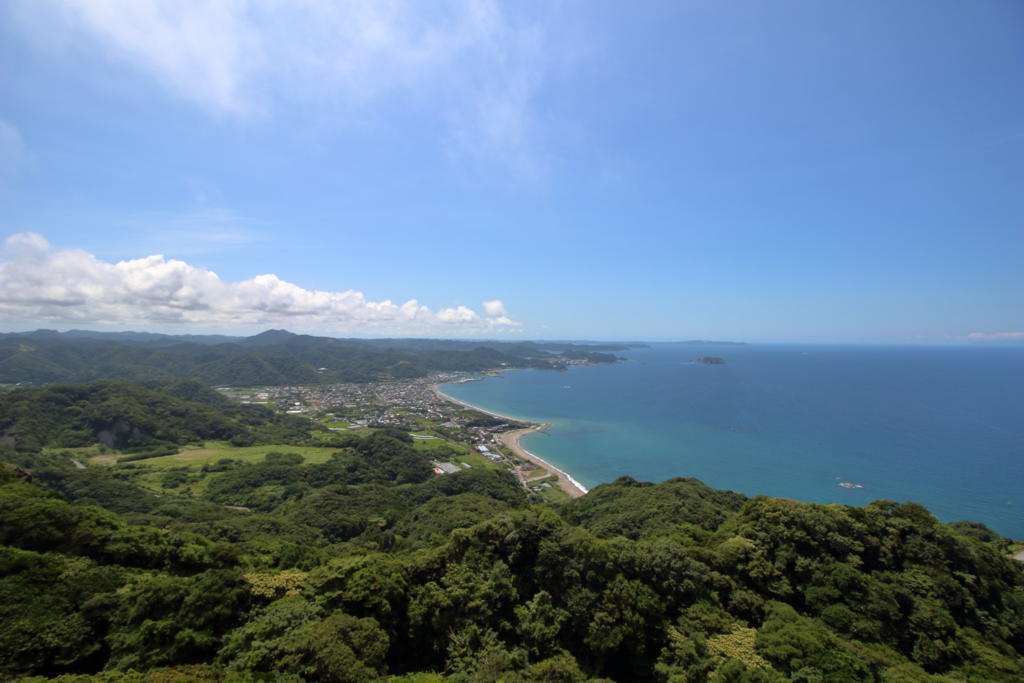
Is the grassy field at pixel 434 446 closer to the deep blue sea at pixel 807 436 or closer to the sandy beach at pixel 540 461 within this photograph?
the sandy beach at pixel 540 461

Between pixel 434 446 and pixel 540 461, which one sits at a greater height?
pixel 540 461

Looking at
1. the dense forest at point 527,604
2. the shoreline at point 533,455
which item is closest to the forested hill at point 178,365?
the shoreline at point 533,455

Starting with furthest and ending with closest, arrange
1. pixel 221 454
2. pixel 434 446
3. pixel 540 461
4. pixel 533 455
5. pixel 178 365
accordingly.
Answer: pixel 178 365 → pixel 434 446 → pixel 533 455 → pixel 540 461 → pixel 221 454

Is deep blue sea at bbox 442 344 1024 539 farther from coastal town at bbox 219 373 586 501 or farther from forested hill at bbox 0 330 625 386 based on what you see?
forested hill at bbox 0 330 625 386

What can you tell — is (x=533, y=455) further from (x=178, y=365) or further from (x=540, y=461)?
(x=178, y=365)

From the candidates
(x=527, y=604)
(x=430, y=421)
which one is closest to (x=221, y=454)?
(x=430, y=421)

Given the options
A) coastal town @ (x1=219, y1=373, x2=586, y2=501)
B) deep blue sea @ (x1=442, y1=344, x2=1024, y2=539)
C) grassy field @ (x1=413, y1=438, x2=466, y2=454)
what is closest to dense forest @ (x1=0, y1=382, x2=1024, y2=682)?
coastal town @ (x1=219, y1=373, x2=586, y2=501)

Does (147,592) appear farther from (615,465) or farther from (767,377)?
(767,377)
